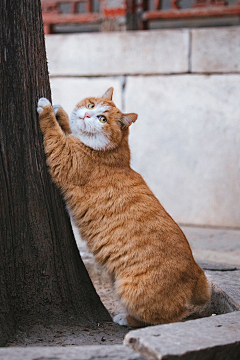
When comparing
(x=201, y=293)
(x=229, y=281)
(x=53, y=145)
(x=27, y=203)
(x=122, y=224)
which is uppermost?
(x=53, y=145)

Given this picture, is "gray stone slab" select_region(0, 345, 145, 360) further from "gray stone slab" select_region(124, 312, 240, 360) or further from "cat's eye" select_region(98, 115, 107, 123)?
"cat's eye" select_region(98, 115, 107, 123)

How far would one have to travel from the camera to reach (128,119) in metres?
2.85

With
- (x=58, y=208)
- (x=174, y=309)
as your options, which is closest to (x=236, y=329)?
(x=174, y=309)

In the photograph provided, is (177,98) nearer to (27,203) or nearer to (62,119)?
(62,119)

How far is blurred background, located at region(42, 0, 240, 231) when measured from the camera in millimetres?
5387

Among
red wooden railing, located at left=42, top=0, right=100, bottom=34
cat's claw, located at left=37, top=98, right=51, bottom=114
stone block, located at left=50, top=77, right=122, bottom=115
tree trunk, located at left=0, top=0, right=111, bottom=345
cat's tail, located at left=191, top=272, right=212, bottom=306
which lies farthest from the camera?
red wooden railing, located at left=42, top=0, right=100, bottom=34

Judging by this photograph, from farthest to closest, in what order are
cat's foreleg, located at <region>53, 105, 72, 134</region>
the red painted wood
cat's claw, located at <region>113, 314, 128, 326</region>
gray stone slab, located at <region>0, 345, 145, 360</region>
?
the red painted wood, cat's foreleg, located at <region>53, 105, 72, 134</region>, cat's claw, located at <region>113, 314, 128, 326</region>, gray stone slab, located at <region>0, 345, 145, 360</region>

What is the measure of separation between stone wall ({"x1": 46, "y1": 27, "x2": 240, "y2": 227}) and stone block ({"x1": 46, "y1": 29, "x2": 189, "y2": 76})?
1 cm

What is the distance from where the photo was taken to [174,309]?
2.47 m

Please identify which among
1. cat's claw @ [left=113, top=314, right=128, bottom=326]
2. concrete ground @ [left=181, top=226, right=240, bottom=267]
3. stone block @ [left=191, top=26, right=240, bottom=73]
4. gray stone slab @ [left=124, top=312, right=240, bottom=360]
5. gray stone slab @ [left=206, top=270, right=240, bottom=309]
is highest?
stone block @ [left=191, top=26, right=240, bottom=73]

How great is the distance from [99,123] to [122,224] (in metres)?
0.72

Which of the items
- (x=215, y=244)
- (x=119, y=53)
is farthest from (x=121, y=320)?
(x=119, y=53)

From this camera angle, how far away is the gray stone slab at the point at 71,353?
67.9 inches

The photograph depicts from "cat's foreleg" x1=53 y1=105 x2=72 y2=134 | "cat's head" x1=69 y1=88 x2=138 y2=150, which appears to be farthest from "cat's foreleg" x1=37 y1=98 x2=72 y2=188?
"cat's foreleg" x1=53 y1=105 x2=72 y2=134
